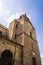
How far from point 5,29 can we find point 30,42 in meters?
6.91

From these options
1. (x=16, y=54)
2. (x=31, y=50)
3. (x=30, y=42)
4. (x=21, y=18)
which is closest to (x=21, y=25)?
(x=21, y=18)

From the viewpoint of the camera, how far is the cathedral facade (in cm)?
1805

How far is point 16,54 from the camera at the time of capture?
60.5ft

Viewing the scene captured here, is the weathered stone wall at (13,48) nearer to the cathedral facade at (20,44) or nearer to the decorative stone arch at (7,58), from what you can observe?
the cathedral facade at (20,44)

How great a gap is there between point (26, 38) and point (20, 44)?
194 centimetres

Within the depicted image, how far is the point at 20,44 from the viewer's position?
1983 centimetres

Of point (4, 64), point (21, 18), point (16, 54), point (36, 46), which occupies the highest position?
point (21, 18)

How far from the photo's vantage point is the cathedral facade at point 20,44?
711 inches

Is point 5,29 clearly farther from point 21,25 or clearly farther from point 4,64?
point 4,64

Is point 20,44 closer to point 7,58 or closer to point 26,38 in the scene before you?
point 26,38

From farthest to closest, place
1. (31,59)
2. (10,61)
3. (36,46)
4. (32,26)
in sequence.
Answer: (32,26) < (36,46) < (31,59) < (10,61)

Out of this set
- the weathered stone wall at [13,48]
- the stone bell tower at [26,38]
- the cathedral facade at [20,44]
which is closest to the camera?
the weathered stone wall at [13,48]

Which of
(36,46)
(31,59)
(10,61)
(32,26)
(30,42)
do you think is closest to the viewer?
(10,61)

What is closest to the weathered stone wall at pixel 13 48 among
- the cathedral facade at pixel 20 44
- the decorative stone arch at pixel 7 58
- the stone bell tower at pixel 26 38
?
the cathedral facade at pixel 20 44
